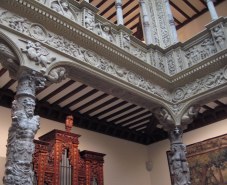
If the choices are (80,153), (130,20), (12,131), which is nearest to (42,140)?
(80,153)

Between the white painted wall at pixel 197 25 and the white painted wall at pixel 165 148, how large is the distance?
3105 millimetres

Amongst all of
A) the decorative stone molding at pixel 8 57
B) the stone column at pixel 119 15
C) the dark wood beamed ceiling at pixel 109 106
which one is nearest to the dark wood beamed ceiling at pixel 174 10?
the dark wood beamed ceiling at pixel 109 106

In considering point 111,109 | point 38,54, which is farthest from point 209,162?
point 38,54

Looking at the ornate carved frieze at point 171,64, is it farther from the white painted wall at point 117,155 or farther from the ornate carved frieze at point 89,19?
the white painted wall at point 117,155

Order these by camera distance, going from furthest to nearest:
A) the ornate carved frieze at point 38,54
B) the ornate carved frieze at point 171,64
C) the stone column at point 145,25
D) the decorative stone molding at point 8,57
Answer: the stone column at point 145,25 < the ornate carved frieze at point 171,64 < the ornate carved frieze at point 38,54 < the decorative stone molding at point 8,57

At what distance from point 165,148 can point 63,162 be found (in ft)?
13.2

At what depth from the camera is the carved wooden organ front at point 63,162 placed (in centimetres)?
691

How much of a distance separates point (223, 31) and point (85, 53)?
9.81 ft

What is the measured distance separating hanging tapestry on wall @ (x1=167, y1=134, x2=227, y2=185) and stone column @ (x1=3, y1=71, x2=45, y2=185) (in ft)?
19.7

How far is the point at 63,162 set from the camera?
7.42 m

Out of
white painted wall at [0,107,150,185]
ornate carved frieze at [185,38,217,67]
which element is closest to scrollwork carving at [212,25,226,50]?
ornate carved frieze at [185,38,217,67]

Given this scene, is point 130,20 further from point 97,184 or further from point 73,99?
point 97,184

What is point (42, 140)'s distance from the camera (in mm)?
7523

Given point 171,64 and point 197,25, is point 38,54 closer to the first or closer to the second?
point 171,64
